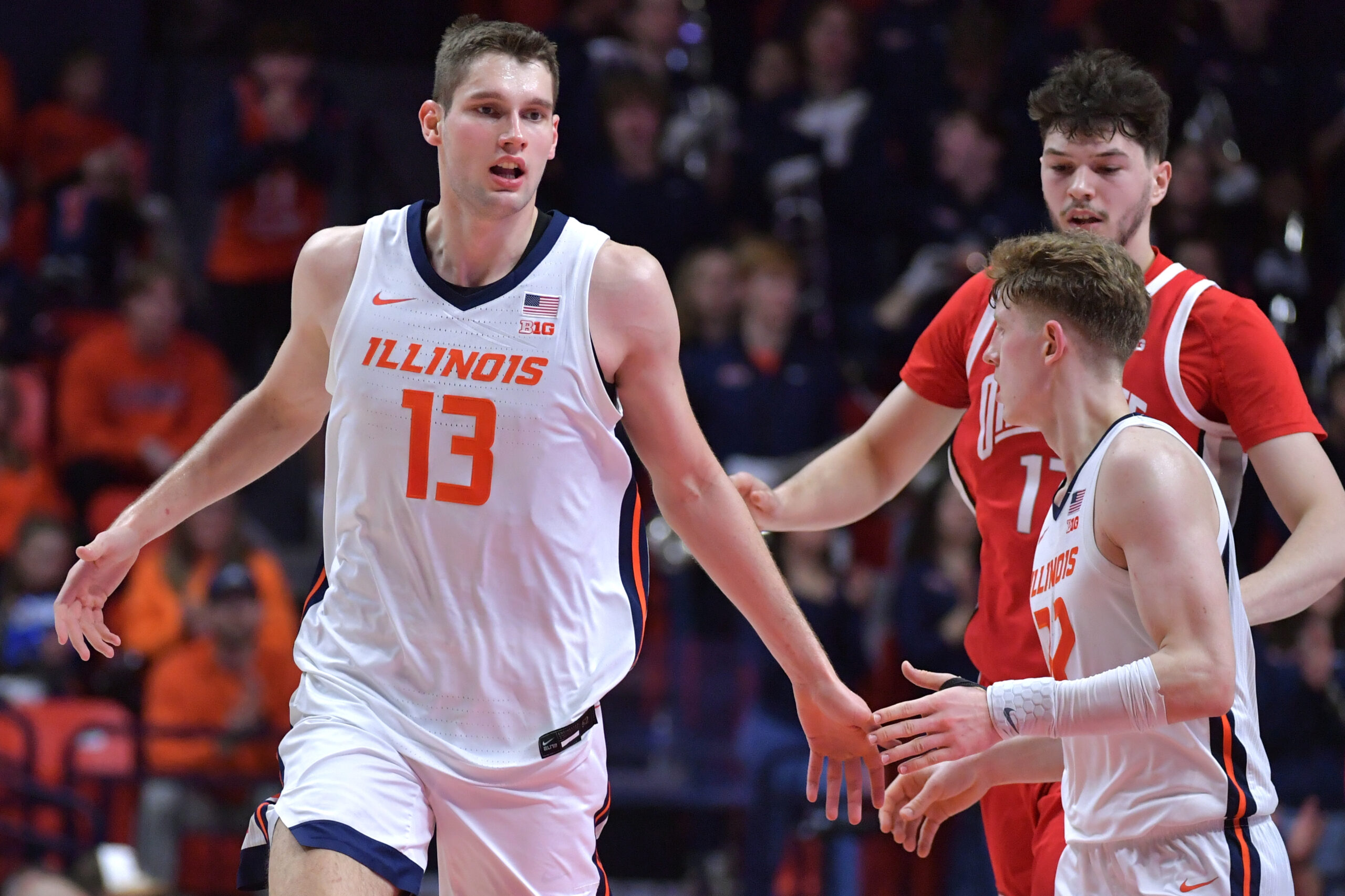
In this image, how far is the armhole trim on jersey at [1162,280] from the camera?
13.5ft

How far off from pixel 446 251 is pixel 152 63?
27.9ft

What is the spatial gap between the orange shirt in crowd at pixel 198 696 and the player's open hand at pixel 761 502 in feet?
12.7

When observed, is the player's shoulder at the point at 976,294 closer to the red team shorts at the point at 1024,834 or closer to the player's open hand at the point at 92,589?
the red team shorts at the point at 1024,834

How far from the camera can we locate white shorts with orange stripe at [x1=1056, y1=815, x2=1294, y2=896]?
127 inches

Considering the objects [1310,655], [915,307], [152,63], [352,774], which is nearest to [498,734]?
[352,774]

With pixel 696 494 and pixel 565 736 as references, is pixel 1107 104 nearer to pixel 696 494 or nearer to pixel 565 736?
pixel 696 494

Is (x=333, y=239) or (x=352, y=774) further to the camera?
(x=333, y=239)

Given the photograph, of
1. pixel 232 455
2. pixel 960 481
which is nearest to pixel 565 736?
pixel 232 455

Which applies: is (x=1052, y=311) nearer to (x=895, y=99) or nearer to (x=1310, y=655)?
(x=1310, y=655)

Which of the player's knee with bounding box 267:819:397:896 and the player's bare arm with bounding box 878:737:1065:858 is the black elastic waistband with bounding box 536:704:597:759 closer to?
the player's knee with bounding box 267:819:397:896

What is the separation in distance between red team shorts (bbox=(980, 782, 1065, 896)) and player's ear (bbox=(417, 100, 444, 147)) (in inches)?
85.6

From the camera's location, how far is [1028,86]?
9820mm

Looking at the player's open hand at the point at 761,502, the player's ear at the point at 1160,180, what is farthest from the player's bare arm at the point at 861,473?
the player's ear at the point at 1160,180

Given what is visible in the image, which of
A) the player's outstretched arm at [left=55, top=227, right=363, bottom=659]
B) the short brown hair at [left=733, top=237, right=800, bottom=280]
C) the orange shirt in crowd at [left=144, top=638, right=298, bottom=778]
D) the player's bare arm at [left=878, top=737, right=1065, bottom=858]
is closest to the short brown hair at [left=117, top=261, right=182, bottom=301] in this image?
the orange shirt in crowd at [left=144, top=638, right=298, bottom=778]
